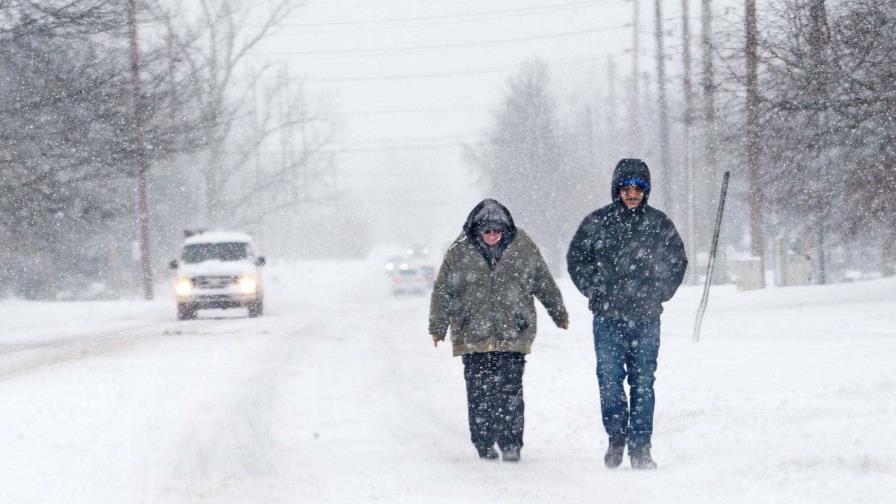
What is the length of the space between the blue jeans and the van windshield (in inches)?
942

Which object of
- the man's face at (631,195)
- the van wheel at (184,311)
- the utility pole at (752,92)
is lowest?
the van wheel at (184,311)

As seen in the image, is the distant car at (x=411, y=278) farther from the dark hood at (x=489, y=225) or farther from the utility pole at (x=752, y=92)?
the dark hood at (x=489, y=225)

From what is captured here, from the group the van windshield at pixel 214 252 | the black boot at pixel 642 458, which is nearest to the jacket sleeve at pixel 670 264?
the black boot at pixel 642 458

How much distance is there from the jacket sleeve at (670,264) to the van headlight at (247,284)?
23.5 metres

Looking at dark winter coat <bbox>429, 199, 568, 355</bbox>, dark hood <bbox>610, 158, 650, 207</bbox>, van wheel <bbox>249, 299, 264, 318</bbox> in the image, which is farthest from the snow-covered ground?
van wheel <bbox>249, 299, 264, 318</bbox>

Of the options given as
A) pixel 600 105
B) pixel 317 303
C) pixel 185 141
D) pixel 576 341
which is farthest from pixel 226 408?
pixel 600 105

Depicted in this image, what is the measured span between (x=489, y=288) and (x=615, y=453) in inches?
56.3

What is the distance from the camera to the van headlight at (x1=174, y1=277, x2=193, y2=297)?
31.2m

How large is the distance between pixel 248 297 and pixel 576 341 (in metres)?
13.1

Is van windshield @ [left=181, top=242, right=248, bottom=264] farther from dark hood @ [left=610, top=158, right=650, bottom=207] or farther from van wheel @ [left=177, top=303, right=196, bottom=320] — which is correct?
dark hood @ [left=610, top=158, right=650, bottom=207]

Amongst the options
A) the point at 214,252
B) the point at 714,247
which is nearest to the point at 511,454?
the point at 714,247

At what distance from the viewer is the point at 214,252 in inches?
1271

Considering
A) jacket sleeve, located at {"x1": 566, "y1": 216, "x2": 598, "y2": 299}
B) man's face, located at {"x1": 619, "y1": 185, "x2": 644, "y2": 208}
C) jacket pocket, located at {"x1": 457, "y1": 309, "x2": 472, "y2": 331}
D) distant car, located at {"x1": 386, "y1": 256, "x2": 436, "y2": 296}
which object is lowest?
distant car, located at {"x1": 386, "y1": 256, "x2": 436, "y2": 296}

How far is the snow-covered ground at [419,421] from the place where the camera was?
8125 mm
